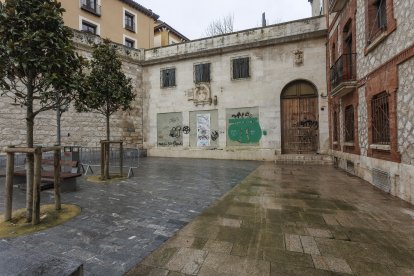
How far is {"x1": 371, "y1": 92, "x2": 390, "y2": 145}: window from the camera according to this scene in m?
6.43

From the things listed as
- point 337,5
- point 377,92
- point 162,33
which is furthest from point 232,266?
point 162,33

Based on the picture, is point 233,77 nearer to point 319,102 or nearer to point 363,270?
point 319,102

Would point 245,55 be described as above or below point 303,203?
above

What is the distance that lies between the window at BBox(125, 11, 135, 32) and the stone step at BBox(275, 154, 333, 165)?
18454mm

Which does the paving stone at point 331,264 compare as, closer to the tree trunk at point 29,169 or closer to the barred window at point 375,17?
the tree trunk at point 29,169

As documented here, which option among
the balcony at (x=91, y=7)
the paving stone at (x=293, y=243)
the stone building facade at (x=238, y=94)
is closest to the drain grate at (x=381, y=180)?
the paving stone at (x=293, y=243)

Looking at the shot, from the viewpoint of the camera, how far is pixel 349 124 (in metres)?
9.47

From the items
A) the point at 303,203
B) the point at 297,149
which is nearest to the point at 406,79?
the point at 303,203

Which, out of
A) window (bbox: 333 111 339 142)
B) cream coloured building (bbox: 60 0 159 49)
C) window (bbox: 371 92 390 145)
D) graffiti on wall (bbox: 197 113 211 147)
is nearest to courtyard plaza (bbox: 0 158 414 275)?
window (bbox: 371 92 390 145)

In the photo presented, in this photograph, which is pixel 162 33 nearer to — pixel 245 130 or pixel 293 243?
pixel 245 130

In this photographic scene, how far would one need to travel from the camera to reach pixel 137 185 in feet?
23.0

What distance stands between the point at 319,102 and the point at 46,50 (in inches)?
477

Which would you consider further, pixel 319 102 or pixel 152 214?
pixel 319 102

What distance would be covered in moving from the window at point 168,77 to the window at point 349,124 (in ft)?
34.6
